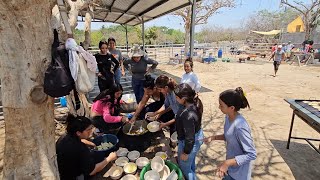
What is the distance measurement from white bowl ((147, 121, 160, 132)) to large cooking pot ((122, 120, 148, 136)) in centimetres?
12

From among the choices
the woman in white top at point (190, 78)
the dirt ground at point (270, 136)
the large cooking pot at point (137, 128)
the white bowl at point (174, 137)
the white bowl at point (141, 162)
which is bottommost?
the dirt ground at point (270, 136)

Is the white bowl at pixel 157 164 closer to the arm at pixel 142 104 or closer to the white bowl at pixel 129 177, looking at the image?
the white bowl at pixel 129 177

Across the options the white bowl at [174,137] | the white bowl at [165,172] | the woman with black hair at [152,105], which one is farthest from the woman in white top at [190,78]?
the white bowl at [165,172]

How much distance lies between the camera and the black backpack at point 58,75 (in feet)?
4.74

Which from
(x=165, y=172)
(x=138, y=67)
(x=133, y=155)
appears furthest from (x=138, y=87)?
(x=165, y=172)

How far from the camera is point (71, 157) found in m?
2.15

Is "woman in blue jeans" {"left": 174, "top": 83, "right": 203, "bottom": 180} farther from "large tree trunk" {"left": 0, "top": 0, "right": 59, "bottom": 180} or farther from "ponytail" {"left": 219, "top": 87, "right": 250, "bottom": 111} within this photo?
"large tree trunk" {"left": 0, "top": 0, "right": 59, "bottom": 180}

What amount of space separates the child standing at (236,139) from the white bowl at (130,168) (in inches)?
53.0

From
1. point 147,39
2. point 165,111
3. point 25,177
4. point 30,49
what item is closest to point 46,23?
point 30,49

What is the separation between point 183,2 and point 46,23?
184 inches

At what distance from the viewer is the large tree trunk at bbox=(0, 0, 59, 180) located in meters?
1.38

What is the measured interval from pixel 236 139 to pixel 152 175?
1.11m

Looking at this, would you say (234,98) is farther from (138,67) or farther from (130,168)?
(138,67)

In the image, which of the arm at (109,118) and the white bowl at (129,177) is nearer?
the white bowl at (129,177)
